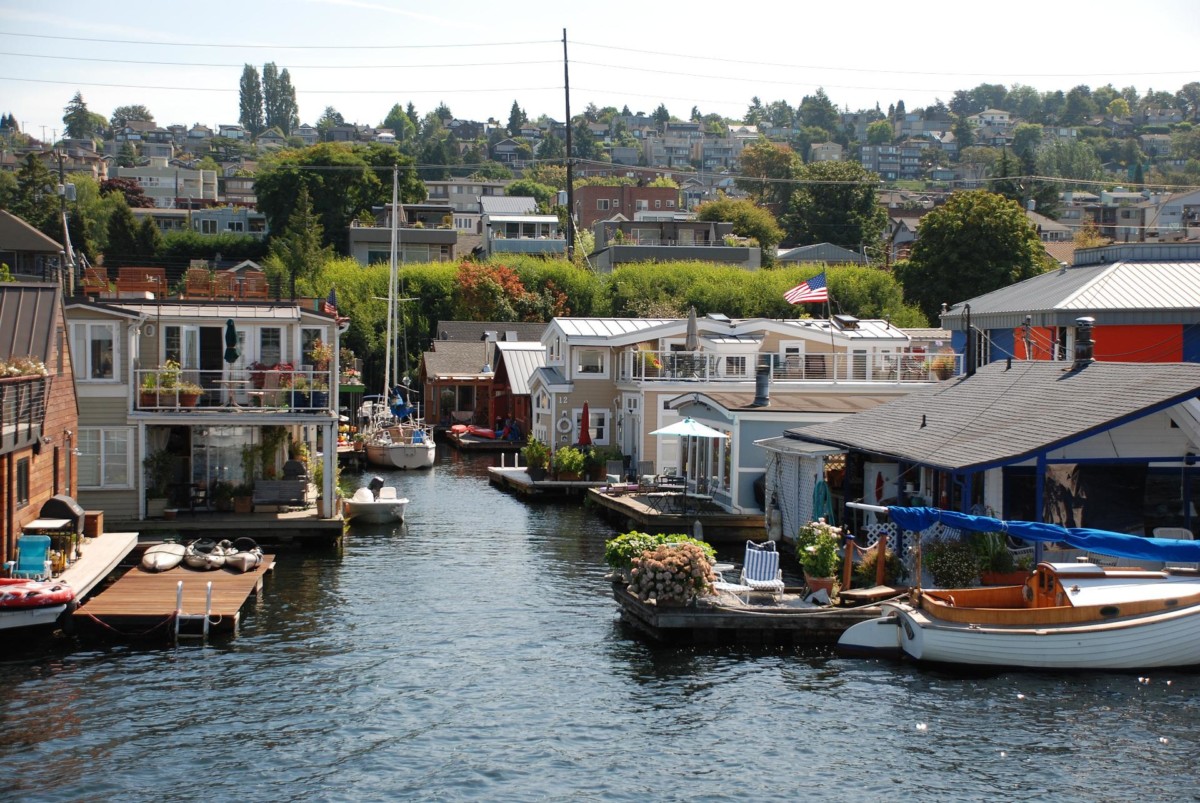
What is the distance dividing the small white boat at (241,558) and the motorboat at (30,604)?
5.67 meters

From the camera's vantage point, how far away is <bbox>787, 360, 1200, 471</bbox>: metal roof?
23.6 m

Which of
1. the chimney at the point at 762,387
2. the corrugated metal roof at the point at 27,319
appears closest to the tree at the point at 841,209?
the chimney at the point at 762,387

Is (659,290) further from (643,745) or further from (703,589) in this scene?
(643,745)

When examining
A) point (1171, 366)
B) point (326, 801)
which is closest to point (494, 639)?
point (326, 801)

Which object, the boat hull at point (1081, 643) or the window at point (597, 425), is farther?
the window at point (597, 425)

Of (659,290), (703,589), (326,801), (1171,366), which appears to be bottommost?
(326,801)

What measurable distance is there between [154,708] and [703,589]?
9.78 metres

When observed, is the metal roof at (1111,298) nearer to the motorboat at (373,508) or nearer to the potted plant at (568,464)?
the potted plant at (568,464)

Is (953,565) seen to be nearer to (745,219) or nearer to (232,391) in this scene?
(232,391)

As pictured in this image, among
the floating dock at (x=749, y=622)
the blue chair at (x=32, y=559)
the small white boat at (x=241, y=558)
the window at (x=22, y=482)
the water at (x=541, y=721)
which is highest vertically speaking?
the window at (x=22, y=482)

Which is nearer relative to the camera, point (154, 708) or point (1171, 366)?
point (154, 708)

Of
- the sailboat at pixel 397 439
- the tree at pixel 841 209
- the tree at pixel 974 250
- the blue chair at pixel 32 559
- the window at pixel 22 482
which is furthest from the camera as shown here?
the tree at pixel 841 209

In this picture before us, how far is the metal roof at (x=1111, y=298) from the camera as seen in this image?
37.1m

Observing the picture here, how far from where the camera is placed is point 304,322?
121ft
